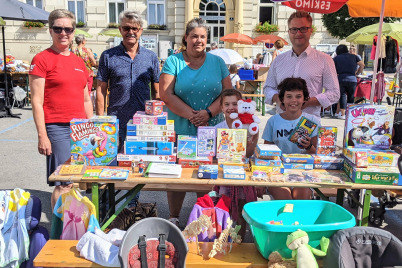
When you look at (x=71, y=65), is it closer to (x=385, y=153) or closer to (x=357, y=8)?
(x=385, y=153)

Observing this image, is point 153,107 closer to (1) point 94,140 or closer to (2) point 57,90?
(1) point 94,140

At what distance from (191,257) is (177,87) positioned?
1.62 meters

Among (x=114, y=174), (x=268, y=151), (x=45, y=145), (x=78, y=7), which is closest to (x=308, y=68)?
(x=268, y=151)

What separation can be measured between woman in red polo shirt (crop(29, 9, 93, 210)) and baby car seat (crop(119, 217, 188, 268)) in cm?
121

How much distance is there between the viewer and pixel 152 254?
243 cm

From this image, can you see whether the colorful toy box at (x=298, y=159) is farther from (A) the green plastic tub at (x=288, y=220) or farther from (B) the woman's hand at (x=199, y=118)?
(B) the woman's hand at (x=199, y=118)

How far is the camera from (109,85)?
12.7 feet

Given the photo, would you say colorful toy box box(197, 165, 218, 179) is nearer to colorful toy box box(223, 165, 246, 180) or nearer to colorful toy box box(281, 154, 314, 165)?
colorful toy box box(223, 165, 246, 180)

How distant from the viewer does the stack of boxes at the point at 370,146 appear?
280 cm

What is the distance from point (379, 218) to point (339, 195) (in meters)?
1.08

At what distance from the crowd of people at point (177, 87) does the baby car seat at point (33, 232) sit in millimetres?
551

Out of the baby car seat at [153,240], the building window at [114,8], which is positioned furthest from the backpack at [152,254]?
the building window at [114,8]

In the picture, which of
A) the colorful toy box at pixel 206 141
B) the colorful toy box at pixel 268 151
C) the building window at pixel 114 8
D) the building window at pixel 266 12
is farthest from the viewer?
the building window at pixel 266 12

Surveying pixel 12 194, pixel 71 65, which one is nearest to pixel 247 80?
pixel 71 65
